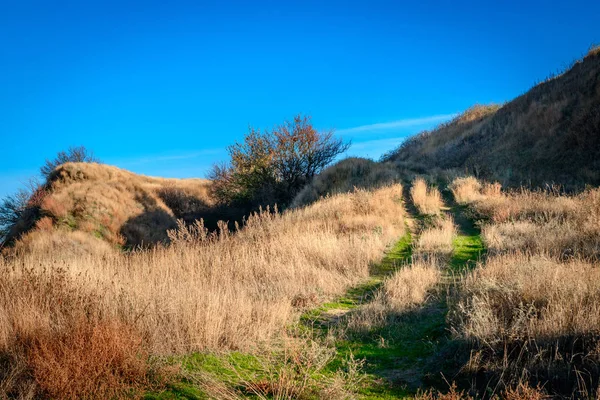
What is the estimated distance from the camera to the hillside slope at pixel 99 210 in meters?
21.3

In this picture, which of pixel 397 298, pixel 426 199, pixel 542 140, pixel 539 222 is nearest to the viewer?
pixel 397 298

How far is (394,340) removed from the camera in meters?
5.23

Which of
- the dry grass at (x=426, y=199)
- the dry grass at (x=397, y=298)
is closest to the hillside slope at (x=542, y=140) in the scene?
the dry grass at (x=426, y=199)

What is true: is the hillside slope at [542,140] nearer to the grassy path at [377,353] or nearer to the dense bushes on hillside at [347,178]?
the dense bushes on hillside at [347,178]

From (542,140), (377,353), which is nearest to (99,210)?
(377,353)

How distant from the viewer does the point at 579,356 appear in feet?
12.4

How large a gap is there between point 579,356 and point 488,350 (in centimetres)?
79

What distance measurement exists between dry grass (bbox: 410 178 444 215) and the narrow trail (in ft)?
19.4

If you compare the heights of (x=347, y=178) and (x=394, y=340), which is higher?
(x=347, y=178)

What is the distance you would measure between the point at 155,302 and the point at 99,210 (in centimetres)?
2232

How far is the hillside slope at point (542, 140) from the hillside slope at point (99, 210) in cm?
1774

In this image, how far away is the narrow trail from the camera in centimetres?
400

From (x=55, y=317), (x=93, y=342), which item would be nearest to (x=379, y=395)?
(x=93, y=342)

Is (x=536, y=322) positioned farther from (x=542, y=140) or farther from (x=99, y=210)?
(x=99, y=210)
